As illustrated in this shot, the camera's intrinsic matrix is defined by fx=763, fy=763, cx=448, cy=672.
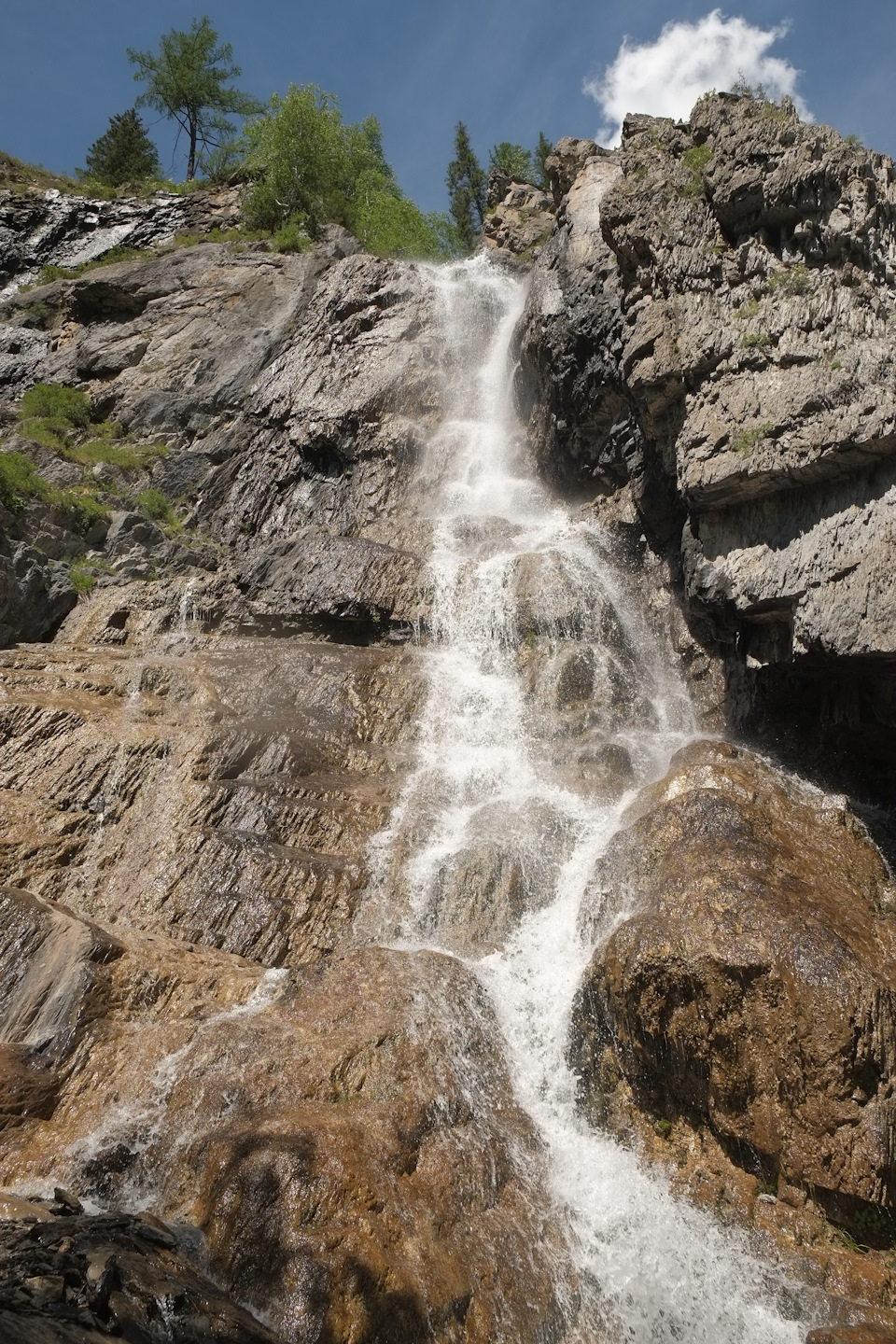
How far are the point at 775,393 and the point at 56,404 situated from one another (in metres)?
22.3

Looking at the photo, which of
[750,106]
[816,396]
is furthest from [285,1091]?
[750,106]

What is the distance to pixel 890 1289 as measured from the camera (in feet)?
20.0

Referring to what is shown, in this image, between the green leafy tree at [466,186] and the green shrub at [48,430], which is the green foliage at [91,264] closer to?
the green shrub at [48,430]

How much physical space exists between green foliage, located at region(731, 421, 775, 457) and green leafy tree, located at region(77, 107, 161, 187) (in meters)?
38.8

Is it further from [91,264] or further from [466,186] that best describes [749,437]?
[466,186]

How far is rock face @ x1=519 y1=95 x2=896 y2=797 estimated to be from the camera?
1042 centimetres

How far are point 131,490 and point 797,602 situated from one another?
1876 centimetres

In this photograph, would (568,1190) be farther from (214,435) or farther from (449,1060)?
(214,435)

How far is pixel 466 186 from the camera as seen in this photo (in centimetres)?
5009

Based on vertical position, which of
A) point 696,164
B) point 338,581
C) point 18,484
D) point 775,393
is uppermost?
point 696,164

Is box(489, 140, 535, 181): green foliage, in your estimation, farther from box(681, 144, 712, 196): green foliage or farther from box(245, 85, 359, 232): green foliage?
box(681, 144, 712, 196): green foliage

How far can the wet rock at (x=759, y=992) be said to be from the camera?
6.67m

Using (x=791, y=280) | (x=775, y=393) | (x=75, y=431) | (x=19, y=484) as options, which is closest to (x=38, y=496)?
(x=19, y=484)

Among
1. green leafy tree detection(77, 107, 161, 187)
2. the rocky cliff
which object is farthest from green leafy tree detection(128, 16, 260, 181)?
the rocky cliff
